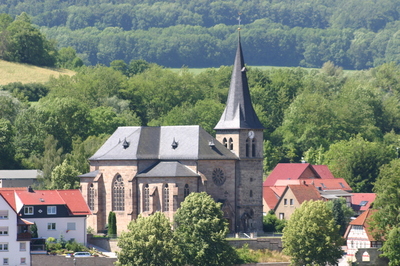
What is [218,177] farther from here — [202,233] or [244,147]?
[202,233]

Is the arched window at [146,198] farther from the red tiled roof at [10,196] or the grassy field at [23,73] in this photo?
the grassy field at [23,73]

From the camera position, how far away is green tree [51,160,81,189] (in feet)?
344

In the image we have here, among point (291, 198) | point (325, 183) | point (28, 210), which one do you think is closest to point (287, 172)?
point (325, 183)

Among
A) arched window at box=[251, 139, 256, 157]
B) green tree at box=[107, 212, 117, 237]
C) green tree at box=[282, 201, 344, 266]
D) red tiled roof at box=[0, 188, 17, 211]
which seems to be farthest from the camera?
arched window at box=[251, 139, 256, 157]

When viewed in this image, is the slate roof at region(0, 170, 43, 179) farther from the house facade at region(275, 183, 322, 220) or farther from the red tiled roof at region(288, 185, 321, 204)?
the red tiled roof at region(288, 185, 321, 204)

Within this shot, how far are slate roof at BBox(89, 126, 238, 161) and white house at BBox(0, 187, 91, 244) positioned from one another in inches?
312

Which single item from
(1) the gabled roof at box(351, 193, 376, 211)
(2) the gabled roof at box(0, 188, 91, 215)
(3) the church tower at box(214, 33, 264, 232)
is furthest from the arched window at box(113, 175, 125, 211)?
(1) the gabled roof at box(351, 193, 376, 211)

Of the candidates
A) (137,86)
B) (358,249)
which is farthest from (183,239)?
(137,86)

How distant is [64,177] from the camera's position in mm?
105312

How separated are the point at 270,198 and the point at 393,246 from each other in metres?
23.0

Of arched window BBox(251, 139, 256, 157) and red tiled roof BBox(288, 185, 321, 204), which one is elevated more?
arched window BBox(251, 139, 256, 157)

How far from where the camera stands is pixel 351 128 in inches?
5856

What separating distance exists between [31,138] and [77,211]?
34.9m

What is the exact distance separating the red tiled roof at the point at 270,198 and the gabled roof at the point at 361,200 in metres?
7.23
